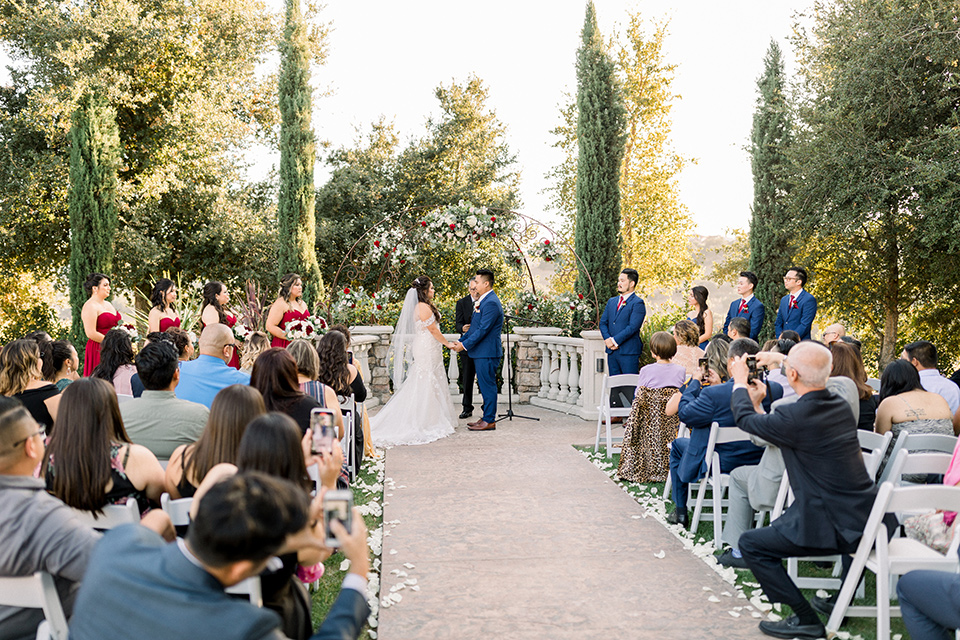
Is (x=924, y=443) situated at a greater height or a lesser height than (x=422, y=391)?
greater

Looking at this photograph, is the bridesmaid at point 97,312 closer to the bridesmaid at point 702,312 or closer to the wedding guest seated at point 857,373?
the bridesmaid at point 702,312

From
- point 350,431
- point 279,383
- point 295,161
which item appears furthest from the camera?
point 295,161

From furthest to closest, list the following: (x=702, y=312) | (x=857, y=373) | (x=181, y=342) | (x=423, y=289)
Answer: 1. (x=702, y=312)
2. (x=423, y=289)
3. (x=181, y=342)
4. (x=857, y=373)

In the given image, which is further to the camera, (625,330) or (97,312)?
(625,330)

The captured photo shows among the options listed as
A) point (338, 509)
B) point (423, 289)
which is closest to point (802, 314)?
point (423, 289)

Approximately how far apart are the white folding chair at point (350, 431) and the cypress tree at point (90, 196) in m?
10.6

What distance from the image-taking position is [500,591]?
12.5 feet

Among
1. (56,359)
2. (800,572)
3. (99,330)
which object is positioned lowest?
(800,572)

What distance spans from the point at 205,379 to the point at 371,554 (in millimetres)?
1475

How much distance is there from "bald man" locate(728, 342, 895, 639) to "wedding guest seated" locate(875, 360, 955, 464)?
4.27ft

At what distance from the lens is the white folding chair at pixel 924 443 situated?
154 inches

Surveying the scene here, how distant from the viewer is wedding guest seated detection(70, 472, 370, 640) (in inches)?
56.4

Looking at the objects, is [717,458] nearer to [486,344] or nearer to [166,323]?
[486,344]

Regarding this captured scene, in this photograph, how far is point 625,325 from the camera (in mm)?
8328
